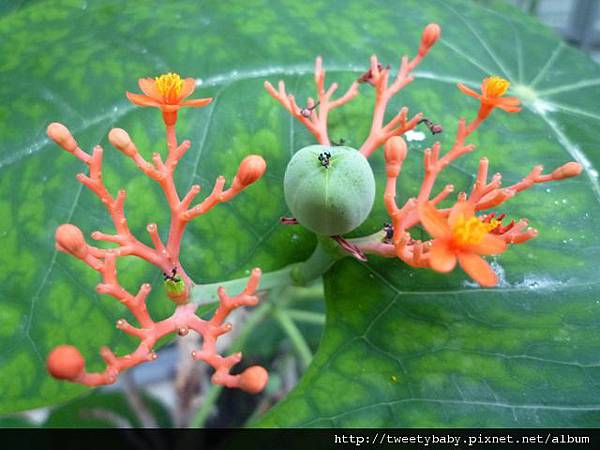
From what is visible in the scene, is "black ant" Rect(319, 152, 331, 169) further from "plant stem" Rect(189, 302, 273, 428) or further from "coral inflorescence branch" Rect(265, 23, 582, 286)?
"plant stem" Rect(189, 302, 273, 428)

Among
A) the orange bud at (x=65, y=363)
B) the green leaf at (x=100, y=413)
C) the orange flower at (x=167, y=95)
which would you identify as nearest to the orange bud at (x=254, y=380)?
the orange bud at (x=65, y=363)

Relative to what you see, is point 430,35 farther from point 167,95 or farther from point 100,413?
point 100,413

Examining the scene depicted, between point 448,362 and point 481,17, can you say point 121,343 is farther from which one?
point 481,17

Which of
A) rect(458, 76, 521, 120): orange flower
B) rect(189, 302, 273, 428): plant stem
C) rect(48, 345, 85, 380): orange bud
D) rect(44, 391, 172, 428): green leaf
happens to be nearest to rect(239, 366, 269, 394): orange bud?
rect(48, 345, 85, 380): orange bud

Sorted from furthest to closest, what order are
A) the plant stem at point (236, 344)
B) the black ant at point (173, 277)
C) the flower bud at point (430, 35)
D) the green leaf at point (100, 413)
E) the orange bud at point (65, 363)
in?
the green leaf at point (100, 413), the plant stem at point (236, 344), the flower bud at point (430, 35), the black ant at point (173, 277), the orange bud at point (65, 363)

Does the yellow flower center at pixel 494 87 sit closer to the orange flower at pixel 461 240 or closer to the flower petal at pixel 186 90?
the orange flower at pixel 461 240

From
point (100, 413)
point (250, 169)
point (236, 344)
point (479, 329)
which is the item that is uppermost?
point (250, 169)

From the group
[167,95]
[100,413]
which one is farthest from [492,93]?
[100,413]
